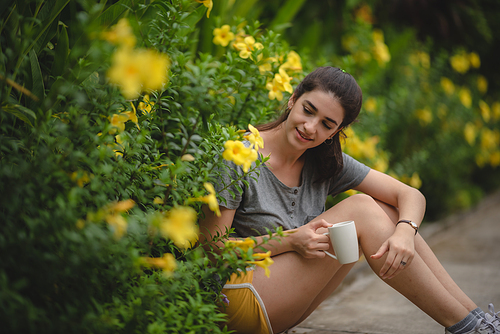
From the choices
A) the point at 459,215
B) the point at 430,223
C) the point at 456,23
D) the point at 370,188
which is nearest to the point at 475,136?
the point at 459,215

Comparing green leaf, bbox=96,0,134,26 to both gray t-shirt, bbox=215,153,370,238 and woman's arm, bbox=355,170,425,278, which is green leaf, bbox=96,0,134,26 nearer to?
gray t-shirt, bbox=215,153,370,238

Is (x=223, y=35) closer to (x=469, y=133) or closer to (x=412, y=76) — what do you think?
(x=412, y=76)

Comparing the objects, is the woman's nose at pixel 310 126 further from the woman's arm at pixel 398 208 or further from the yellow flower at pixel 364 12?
the yellow flower at pixel 364 12

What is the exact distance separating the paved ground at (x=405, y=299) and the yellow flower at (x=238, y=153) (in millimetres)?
1065

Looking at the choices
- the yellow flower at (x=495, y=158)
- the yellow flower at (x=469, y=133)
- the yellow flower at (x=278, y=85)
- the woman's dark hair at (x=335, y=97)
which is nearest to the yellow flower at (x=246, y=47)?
the yellow flower at (x=278, y=85)

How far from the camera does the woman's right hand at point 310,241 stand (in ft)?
4.93

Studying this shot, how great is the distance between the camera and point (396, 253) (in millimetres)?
1493

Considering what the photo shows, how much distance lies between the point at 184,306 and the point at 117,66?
671 mm

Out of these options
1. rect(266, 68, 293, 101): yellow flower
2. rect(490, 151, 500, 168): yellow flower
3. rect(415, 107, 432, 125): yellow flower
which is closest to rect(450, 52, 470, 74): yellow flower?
rect(490, 151, 500, 168): yellow flower

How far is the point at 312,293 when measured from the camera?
1626 millimetres

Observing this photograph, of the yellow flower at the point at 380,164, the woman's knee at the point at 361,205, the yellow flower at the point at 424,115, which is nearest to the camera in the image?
the woman's knee at the point at 361,205

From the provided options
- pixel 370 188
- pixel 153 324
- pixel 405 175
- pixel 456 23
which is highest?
pixel 456 23

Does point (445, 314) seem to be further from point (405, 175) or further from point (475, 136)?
point (475, 136)

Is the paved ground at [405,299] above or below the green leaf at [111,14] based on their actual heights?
below
